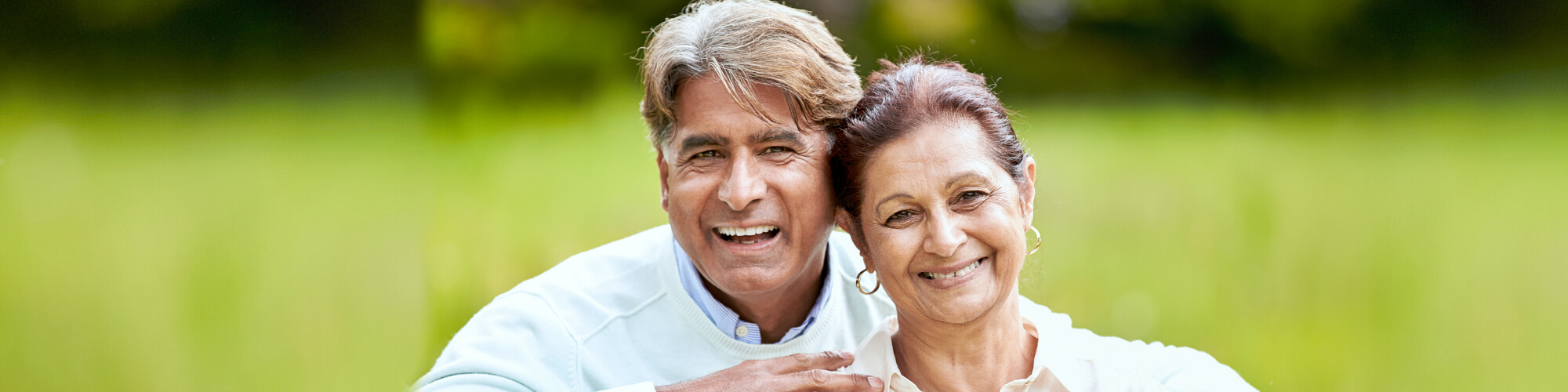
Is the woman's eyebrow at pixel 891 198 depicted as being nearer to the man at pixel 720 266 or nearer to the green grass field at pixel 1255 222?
the man at pixel 720 266

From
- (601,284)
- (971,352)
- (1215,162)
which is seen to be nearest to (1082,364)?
(971,352)

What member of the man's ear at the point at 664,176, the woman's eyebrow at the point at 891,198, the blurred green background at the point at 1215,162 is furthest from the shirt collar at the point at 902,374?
the blurred green background at the point at 1215,162

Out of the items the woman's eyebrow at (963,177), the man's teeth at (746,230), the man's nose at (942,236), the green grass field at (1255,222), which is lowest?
the green grass field at (1255,222)

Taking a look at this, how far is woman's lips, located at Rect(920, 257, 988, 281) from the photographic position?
1.77 meters

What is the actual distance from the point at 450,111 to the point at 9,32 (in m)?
3.33

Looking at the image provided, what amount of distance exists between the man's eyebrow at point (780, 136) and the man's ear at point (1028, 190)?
47 cm

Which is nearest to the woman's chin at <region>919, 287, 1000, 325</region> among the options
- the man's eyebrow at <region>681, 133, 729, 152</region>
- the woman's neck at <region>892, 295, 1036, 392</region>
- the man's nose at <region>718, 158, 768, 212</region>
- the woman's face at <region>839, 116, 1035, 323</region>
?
the woman's face at <region>839, 116, 1035, 323</region>

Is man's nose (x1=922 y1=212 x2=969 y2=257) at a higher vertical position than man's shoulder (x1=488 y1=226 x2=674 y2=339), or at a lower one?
higher

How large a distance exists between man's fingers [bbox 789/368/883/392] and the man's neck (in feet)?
1.40

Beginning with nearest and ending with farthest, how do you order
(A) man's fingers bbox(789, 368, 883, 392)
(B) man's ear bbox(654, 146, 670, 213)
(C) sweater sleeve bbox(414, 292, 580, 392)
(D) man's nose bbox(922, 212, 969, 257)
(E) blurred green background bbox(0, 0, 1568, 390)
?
(D) man's nose bbox(922, 212, 969, 257) < (A) man's fingers bbox(789, 368, 883, 392) < (C) sweater sleeve bbox(414, 292, 580, 392) < (B) man's ear bbox(654, 146, 670, 213) < (E) blurred green background bbox(0, 0, 1568, 390)

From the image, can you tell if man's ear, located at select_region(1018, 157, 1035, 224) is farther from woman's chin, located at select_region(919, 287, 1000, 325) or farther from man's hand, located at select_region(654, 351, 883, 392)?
man's hand, located at select_region(654, 351, 883, 392)

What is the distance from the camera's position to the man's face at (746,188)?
6.70 feet

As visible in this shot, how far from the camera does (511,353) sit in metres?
2.25

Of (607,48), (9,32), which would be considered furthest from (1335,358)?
(9,32)
